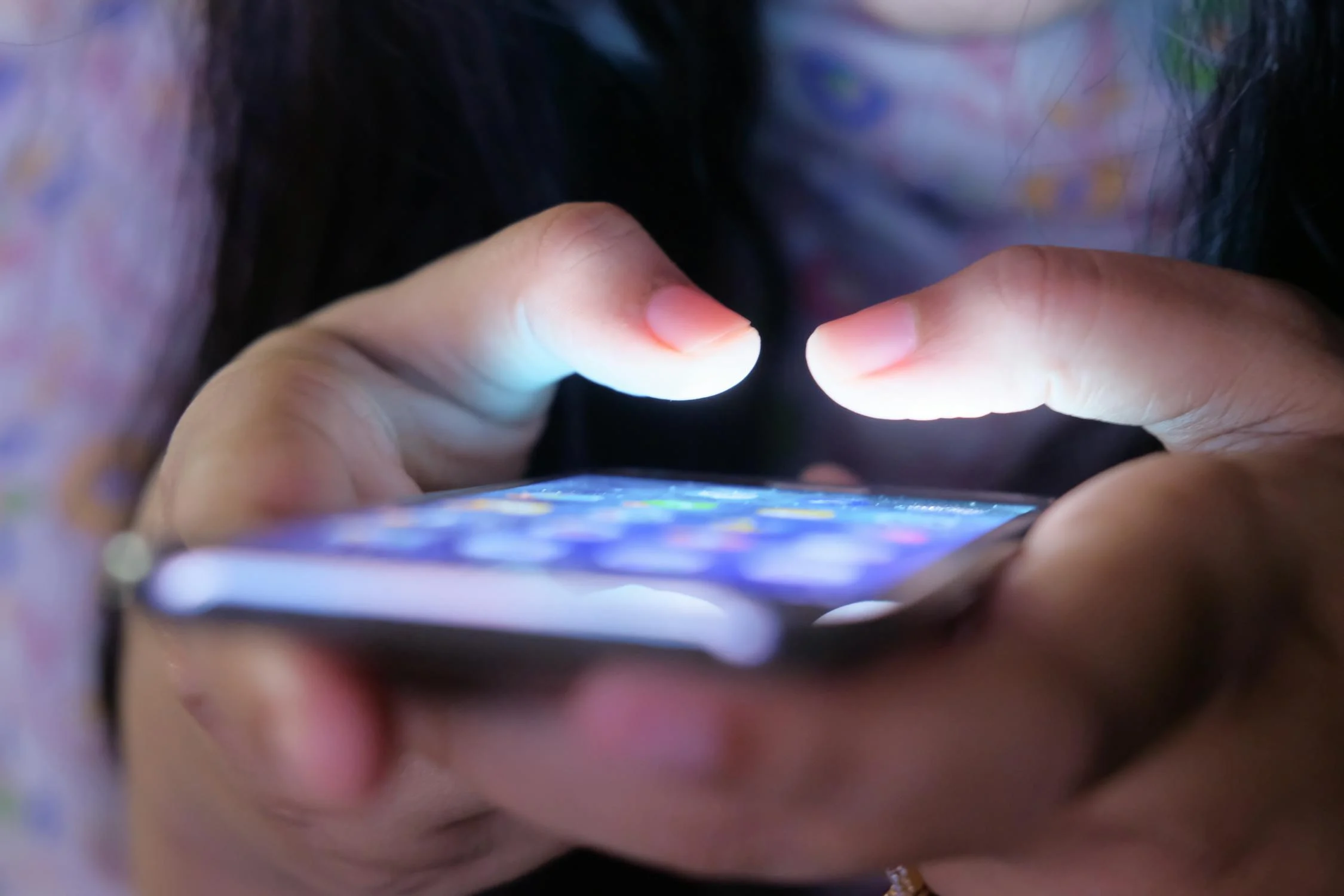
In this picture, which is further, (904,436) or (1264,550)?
(904,436)

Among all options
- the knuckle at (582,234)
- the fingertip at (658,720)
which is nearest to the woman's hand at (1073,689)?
the fingertip at (658,720)

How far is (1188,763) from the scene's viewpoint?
272 mm

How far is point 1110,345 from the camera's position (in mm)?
320

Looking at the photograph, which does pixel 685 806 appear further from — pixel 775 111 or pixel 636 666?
pixel 775 111

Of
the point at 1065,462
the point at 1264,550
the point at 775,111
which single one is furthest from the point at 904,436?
the point at 1264,550

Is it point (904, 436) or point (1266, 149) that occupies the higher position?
point (1266, 149)

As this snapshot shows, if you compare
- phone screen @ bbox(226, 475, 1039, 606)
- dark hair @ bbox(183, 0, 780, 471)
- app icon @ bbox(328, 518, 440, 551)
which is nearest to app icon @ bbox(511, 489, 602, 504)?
phone screen @ bbox(226, 475, 1039, 606)

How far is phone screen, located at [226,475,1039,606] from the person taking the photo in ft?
0.77

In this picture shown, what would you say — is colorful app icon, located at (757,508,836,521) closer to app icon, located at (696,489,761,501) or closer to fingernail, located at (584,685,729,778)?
app icon, located at (696,489,761,501)

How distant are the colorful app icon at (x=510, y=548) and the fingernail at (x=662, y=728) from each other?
0.06 m

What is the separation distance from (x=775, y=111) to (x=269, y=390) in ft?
1.30

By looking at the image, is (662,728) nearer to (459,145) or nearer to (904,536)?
(904,536)

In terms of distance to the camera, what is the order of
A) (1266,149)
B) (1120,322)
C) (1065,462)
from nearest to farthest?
(1120,322)
(1266,149)
(1065,462)

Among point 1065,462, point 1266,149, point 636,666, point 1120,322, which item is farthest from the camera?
point 1065,462
